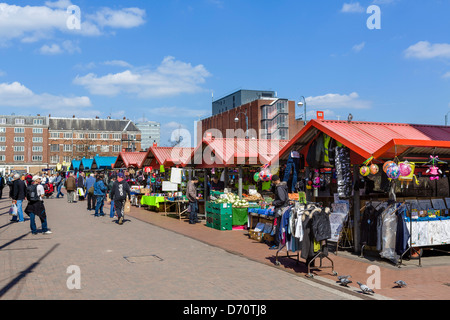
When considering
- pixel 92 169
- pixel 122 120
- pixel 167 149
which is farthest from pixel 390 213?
pixel 122 120

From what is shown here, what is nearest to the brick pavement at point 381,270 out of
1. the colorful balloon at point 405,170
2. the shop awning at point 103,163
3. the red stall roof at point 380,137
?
the colorful balloon at point 405,170

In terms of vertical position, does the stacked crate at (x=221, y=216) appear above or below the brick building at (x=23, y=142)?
below

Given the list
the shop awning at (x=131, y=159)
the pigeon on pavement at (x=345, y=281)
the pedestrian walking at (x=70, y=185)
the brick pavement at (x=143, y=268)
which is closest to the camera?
the brick pavement at (x=143, y=268)

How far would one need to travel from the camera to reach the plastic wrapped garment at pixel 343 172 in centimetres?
1076

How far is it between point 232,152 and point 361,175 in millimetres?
6206

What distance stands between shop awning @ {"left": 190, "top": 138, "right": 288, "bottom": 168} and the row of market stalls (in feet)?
0.14

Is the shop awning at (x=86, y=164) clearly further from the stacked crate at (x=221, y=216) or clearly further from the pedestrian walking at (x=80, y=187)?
→ the stacked crate at (x=221, y=216)

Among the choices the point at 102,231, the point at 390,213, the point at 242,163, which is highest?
the point at 242,163

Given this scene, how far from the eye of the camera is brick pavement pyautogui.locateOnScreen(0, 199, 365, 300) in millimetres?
6945

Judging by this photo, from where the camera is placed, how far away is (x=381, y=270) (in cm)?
893

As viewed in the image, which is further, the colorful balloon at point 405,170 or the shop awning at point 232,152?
the shop awning at point 232,152

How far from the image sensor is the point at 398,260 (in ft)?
31.5
